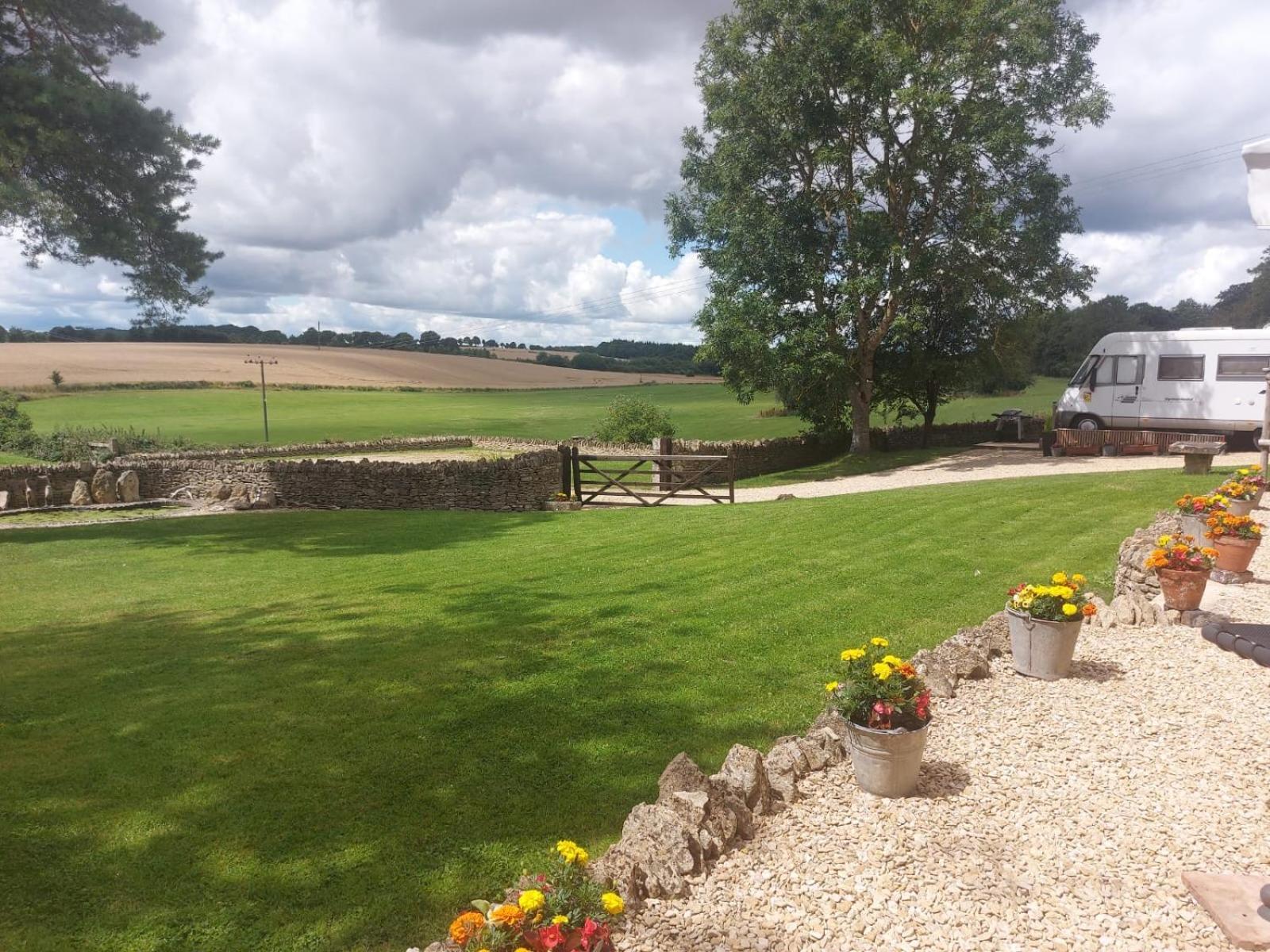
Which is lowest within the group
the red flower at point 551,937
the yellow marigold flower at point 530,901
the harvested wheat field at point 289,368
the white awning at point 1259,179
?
the red flower at point 551,937

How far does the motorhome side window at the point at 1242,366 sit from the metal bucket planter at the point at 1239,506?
13.0 m

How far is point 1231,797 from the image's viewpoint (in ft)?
13.9

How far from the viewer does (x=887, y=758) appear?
4.20m

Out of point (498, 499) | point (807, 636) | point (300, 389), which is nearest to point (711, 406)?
point (300, 389)

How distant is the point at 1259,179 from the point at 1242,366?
21.3m

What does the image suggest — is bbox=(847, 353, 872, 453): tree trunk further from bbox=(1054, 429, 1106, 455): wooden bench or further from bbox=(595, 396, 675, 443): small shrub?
bbox=(595, 396, 675, 443): small shrub

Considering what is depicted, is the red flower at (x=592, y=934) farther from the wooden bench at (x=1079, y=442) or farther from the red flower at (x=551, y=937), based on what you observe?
the wooden bench at (x=1079, y=442)

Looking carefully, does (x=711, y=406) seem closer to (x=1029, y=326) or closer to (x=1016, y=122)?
(x=1029, y=326)

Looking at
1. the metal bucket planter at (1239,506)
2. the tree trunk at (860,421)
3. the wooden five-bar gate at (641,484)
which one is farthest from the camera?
the tree trunk at (860,421)

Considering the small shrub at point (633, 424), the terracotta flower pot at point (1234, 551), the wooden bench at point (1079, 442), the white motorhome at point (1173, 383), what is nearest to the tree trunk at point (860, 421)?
the white motorhome at point (1173, 383)

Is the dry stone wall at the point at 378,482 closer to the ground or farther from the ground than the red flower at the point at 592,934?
closer to the ground

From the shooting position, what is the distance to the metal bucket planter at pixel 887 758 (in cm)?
416

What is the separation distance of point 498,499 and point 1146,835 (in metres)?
16.4

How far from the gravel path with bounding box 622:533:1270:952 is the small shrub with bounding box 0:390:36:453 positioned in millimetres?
35715
